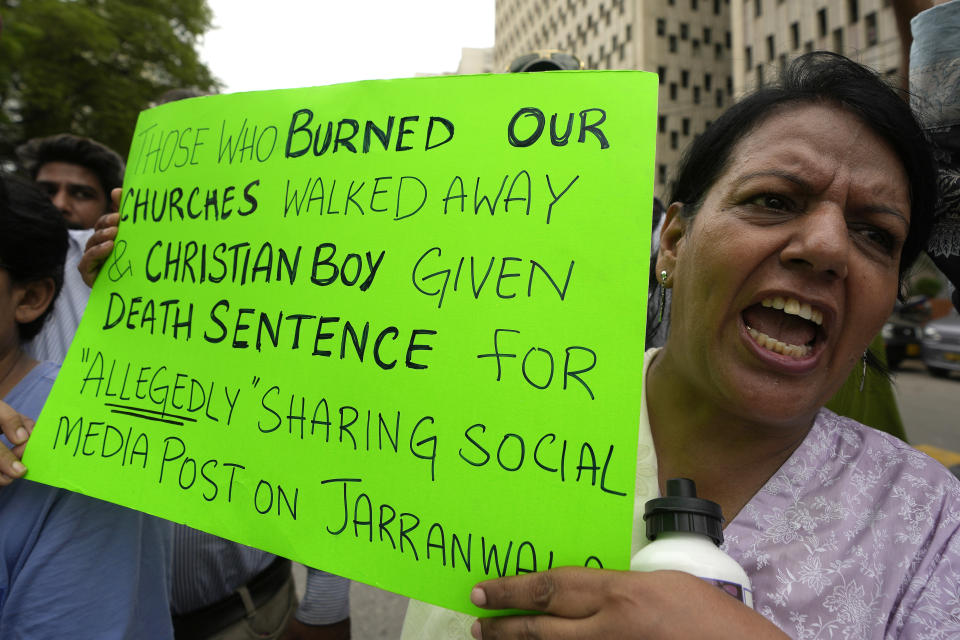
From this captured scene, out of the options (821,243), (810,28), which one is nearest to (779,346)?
(821,243)

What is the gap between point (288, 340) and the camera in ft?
3.50

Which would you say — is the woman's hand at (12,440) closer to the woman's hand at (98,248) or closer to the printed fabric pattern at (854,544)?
the woman's hand at (98,248)

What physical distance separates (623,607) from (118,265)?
49.9 inches

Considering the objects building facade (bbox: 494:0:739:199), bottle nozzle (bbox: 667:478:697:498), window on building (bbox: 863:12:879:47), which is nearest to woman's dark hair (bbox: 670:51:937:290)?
bottle nozzle (bbox: 667:478:697:498)

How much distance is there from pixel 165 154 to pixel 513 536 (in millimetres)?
1157

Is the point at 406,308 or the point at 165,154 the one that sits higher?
the point at 165,154

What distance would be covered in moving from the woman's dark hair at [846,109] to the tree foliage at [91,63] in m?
12.5

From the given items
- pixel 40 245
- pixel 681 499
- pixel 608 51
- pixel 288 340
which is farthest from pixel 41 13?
pixel 608 51

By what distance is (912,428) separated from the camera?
22.1ft

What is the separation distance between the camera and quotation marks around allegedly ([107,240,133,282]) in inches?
50.2

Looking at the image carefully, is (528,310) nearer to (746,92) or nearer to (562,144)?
(562,144)

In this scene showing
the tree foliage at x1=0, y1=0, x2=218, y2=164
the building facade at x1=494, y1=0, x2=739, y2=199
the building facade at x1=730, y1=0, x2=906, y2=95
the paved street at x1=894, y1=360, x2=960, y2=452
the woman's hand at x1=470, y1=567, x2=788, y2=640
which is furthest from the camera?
the building facade at x1=494, y1=0, x2=739, y2=199

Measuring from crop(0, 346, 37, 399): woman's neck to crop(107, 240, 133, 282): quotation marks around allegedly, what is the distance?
0.32 metres

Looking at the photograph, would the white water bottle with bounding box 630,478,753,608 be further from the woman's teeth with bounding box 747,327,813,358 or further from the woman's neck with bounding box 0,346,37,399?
the woman's neck with bounding box 0,346,37,399
